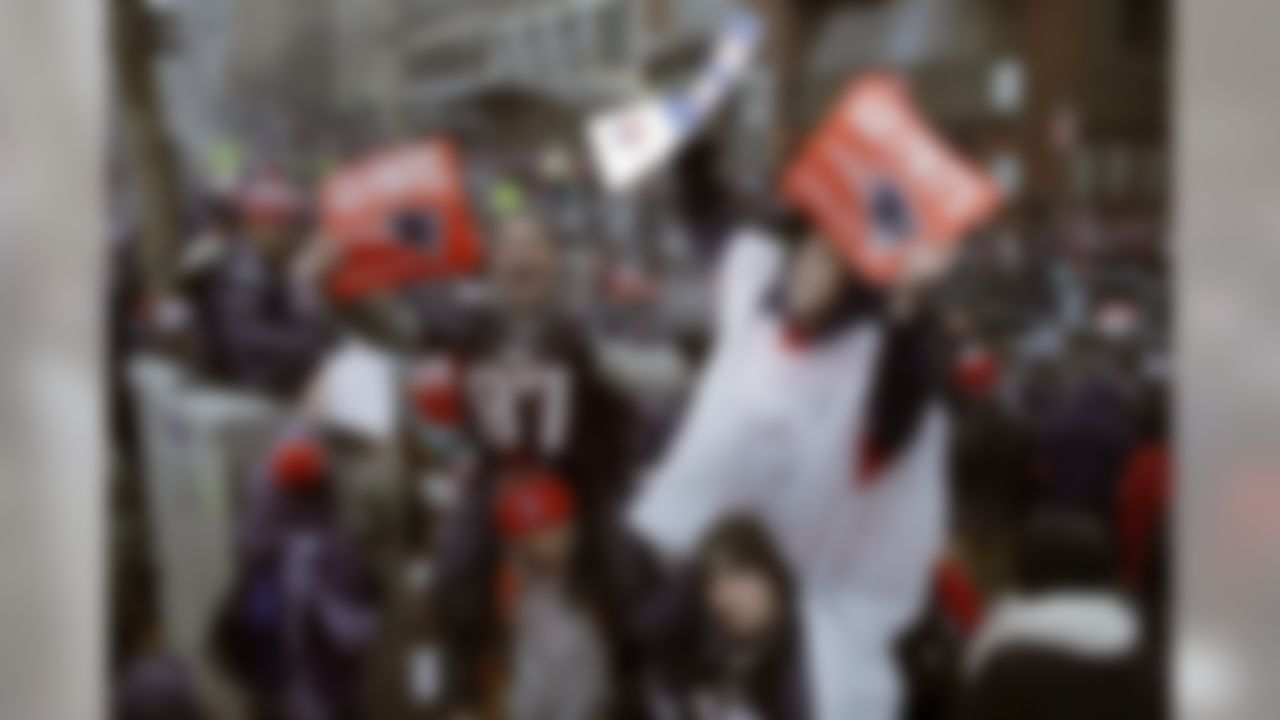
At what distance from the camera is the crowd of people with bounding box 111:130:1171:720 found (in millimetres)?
1384

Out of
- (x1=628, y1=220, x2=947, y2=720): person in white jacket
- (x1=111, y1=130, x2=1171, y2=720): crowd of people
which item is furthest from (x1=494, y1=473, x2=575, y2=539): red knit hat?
(x1=628, y1=220, x2=947, y2=720): person in white jacket

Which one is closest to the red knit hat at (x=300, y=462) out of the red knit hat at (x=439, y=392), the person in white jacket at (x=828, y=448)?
the red knit hat at (x=439, y=392)

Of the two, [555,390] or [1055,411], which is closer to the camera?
[1055,411]

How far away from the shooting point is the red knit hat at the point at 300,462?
162 centimetres

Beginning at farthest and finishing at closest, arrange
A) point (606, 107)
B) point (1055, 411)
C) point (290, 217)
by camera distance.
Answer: point (290, 217) < point (606, 107) < point (1055, 411)

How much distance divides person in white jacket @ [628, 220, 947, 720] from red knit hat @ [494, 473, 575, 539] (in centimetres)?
11

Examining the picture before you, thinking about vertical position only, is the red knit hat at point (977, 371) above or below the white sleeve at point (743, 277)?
below

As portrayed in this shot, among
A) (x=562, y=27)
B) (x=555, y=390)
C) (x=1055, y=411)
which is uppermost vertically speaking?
(x=562, y=27)

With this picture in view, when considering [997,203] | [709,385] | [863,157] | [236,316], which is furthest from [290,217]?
[997,203]

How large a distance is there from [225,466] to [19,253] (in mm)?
276

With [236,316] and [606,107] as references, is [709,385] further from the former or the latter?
[236,316]

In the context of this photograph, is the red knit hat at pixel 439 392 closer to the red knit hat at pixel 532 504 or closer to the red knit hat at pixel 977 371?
the red knit hat at pixel 532 504

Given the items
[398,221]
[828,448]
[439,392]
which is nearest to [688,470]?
[828,448]

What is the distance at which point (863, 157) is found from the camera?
56.6 inches
